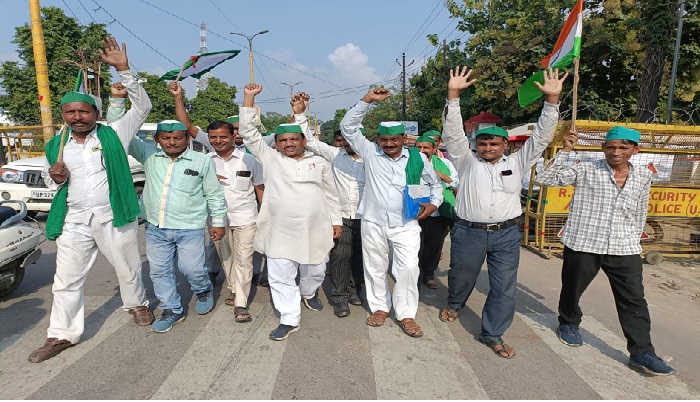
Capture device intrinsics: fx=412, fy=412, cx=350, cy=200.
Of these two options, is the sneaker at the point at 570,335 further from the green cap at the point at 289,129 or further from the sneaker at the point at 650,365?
the green cap at the point at 289,129

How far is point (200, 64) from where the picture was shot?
4.44 metres

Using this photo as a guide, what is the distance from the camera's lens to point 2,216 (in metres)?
4.16

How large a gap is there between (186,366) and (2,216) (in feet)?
9.21

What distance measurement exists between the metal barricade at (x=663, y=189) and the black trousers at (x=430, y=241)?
6.93 ft

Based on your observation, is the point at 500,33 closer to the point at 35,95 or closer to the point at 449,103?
the point at 449,103

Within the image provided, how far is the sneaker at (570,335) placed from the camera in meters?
3.45

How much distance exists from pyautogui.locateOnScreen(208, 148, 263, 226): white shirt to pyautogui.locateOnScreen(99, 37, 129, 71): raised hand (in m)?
1.22

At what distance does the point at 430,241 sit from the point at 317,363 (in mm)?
2312

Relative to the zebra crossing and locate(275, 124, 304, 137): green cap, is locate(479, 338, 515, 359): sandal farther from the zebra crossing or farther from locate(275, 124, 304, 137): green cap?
locate(275, 124, 304, 137): green cap

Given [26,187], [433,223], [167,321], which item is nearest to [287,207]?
[167,321]

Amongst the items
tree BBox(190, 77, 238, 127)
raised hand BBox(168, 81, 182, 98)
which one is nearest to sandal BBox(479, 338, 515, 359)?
raised hand BBox(168, 81, 182, 98)

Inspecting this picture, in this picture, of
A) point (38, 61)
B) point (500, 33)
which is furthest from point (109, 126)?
point (500, 33)

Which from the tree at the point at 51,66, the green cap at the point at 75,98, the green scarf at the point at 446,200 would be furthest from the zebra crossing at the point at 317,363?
the tree at the point at 51,66

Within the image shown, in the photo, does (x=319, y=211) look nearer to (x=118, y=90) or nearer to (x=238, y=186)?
(x=238, y=186)
